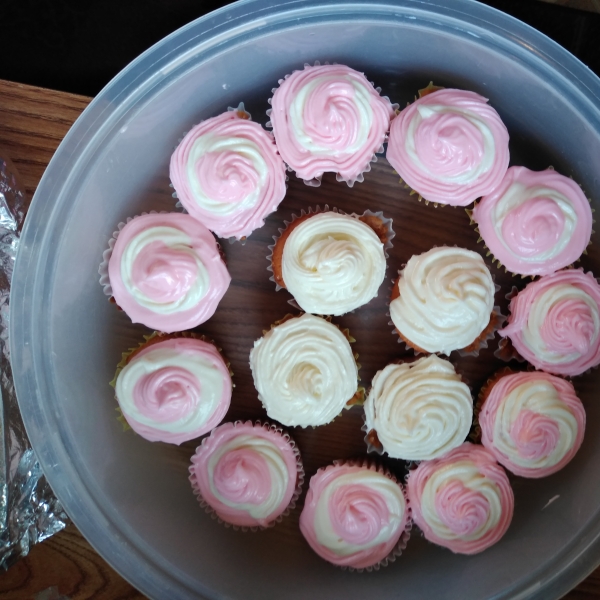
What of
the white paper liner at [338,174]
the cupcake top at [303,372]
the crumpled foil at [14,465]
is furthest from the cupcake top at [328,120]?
the crumpled foil at [14,465]

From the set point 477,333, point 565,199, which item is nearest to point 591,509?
point 477,333

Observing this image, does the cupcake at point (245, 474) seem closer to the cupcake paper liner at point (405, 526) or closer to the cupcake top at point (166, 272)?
the cupcake paper liner at point (405, 526)

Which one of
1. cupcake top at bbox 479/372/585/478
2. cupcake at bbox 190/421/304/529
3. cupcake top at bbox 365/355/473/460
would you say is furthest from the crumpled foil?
cupcake top at bbox 479/372/585/478

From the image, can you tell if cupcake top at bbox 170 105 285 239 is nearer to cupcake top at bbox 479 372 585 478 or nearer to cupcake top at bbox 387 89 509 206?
cupcake top at bbox 387 89 509 206

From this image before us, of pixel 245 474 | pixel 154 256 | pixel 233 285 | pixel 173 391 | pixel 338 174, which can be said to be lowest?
pixel 245 474

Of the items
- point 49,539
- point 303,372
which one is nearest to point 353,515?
point 303,372

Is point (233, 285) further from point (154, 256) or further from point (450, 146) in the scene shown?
point (450, 146)

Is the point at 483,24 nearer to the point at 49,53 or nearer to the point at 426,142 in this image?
the point at 426,142
